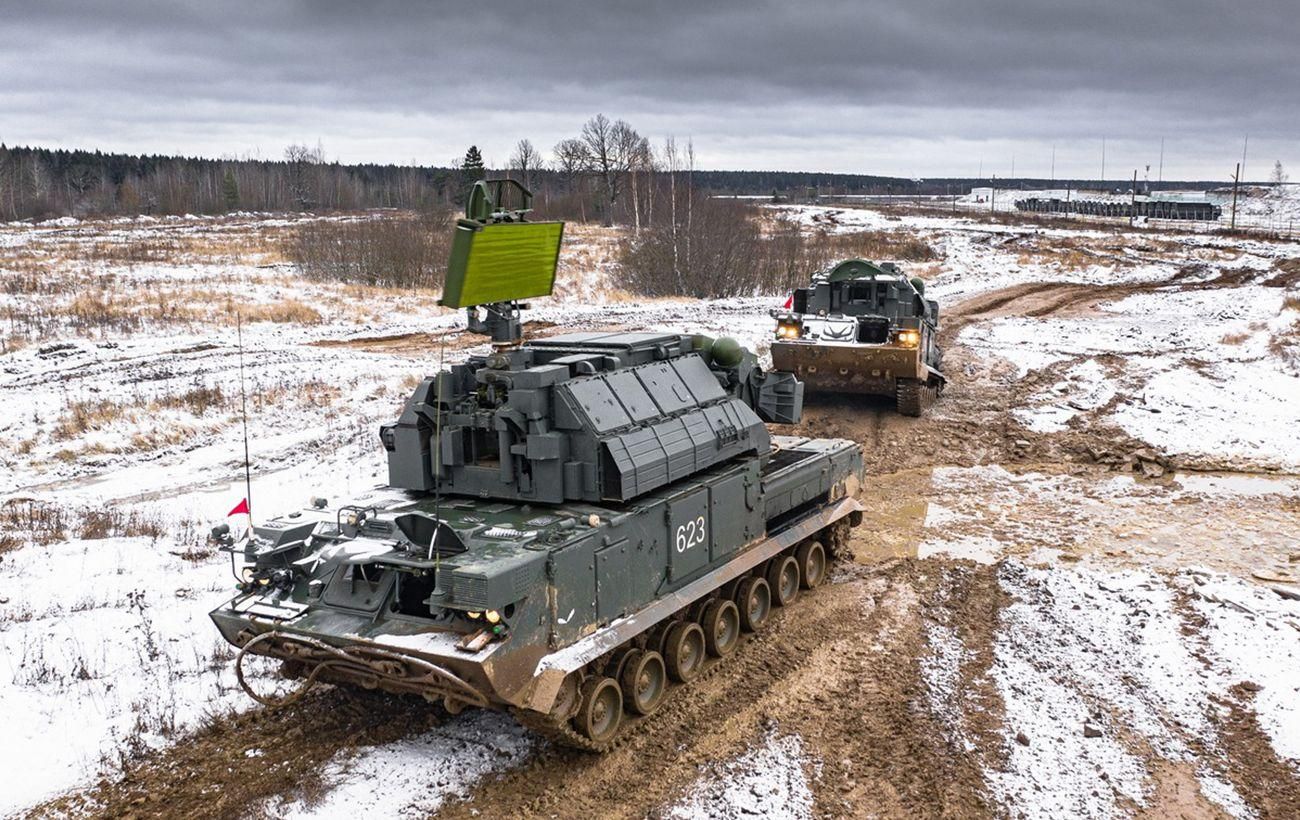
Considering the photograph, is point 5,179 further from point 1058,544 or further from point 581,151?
point 1058,544

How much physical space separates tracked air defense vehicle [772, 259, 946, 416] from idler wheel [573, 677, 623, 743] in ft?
36.5

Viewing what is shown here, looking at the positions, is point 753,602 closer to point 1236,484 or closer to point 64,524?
point 64,524

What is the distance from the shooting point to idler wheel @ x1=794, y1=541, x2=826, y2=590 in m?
11.6

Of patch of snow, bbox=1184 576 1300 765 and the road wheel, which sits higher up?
the road wheel

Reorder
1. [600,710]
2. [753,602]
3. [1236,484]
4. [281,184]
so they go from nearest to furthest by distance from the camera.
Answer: [600,710], [753,602], [1236,484], [281,184]

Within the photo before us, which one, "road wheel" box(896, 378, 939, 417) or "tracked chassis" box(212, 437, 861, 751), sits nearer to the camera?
"tracked chassis" box(212, 437, 861, 751)

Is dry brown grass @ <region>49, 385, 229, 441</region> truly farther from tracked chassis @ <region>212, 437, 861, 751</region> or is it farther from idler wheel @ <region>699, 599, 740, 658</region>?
idler wheel @ <region>699, 599, 740, 658</region>

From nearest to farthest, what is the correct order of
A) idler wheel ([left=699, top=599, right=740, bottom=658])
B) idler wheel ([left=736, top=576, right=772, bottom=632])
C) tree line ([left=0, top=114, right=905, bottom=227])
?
idler wheel ([left=699, top=599, right=740, bottom=658]), idler wheel ([left=736, top=576, right=772, bottom=632]), tree line ([left=0, top=114, right=905, bottom=227])

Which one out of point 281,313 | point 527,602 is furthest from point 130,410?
point 527,602

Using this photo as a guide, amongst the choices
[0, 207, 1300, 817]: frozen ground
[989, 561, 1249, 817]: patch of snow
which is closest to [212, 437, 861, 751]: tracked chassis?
[0, 207, 1300, 817]: frozen ground

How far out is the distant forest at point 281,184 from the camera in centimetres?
7094

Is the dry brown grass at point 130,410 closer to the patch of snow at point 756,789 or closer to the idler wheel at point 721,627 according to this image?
the idler wheel at point 721,627

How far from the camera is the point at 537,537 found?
307 inches

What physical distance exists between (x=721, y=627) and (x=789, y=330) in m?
9.85
